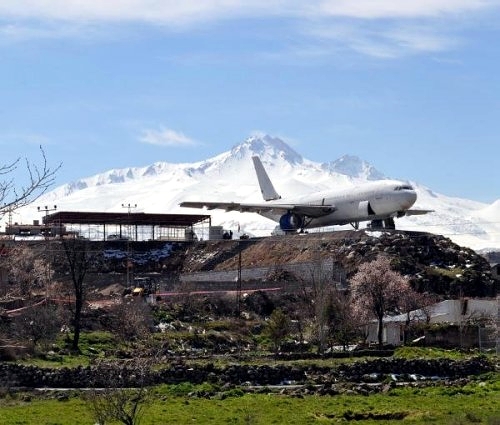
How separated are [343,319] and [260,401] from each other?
28.2 meters

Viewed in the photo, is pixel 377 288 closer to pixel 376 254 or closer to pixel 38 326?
pixel 38 326

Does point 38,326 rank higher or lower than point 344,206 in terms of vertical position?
lower

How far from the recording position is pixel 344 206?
10619cm

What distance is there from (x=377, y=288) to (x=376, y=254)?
25169mm

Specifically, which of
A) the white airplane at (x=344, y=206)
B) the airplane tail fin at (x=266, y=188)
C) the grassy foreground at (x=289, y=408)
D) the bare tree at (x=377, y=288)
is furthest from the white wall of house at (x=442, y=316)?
the airplane tail fin at (x=266, y=188)

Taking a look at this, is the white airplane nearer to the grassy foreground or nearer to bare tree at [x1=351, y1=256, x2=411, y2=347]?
bare tree at [x1=351, y1=256, x2=411, y2=347]

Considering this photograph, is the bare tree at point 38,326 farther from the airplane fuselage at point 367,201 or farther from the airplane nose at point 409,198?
the airplane fuselage at point 367,201

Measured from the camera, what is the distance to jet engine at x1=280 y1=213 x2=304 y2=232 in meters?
112

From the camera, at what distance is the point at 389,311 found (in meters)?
76.6

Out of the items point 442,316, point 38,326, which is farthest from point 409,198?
point 38,326

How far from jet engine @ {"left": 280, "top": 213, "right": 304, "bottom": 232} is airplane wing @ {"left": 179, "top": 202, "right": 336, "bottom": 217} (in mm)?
526

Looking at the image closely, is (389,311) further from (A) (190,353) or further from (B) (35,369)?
(B) (35,369)

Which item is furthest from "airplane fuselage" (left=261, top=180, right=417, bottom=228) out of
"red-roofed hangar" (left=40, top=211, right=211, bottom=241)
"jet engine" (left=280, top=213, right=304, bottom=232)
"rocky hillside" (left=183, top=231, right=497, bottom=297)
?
"red-roofed hangar" (left=40, top=211, right=211, bottom=241)

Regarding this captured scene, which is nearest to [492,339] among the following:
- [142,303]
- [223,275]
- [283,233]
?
[142,303]
